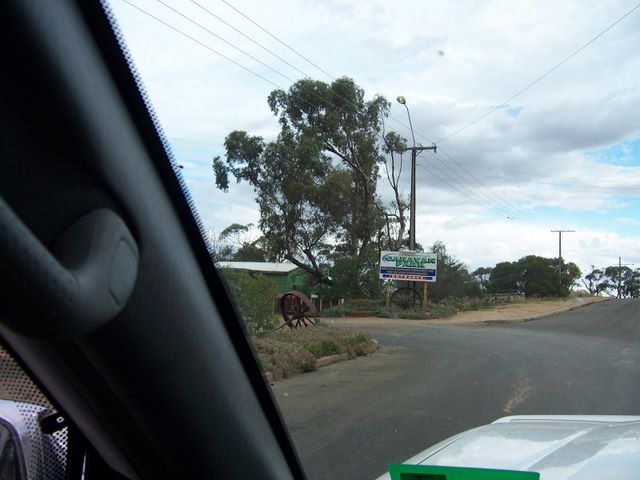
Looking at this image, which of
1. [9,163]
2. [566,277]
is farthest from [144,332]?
[566,277]

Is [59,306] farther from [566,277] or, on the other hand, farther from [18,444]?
[566,277]

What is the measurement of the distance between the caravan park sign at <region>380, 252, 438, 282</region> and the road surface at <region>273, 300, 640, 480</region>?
15.8m

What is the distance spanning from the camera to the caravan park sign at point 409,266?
106ft

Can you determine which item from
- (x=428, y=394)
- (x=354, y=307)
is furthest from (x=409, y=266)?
(x=428, y=394)

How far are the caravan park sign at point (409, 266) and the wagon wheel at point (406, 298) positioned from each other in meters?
1.19

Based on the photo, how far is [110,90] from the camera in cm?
149

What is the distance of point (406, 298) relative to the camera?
110 ft

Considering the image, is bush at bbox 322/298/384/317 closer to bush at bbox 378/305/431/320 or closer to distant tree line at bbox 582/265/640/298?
bush at bbox 378/305/431/320

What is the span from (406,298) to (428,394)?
2461 cm

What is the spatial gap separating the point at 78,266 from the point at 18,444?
3.68 ft

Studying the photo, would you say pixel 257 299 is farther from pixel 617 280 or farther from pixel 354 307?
pixel 617 280

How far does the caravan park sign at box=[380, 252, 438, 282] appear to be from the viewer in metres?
32.3

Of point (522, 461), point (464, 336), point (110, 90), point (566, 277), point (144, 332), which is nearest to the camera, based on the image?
point (110, 90)

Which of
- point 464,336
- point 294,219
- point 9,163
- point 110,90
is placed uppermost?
point 294,219
